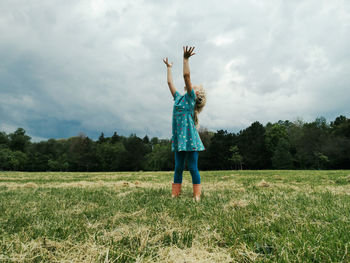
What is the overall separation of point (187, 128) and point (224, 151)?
48.4 metres

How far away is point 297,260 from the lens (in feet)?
4.70

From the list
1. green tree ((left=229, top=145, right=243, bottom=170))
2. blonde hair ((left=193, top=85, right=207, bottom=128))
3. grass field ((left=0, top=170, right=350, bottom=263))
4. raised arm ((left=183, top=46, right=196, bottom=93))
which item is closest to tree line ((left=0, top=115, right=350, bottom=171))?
green tree ((left=229, top=145, right=243, bottom=170))

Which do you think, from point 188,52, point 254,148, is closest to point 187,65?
point 188,52

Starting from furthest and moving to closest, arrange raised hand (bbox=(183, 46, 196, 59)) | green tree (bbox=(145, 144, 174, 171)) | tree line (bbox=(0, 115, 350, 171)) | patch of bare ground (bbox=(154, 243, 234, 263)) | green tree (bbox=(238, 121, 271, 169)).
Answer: green tree (bbox=(145, 144, 174, 171)) → green tree (bbox=(238, 121, 271, 169)) → tree line (bbox=(0, 115, 350, 171)) → raised hand (bbox=(183, 46, 196, 59)) → patch of bare ground (bbox=(154, 243, 234, 263))

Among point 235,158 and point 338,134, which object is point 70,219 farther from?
point 338,134

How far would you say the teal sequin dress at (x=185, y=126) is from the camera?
13.4 ft

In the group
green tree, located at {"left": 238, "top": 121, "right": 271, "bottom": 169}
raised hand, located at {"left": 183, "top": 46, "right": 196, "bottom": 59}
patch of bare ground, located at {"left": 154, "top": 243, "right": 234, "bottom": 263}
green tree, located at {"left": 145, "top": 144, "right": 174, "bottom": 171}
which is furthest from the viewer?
green tree, located at {"left": 145, "top": 144, "right": 174, "bottom": 171}

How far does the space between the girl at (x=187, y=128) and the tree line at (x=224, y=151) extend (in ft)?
146

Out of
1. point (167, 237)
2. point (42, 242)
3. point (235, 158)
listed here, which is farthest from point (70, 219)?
point (235, 158)

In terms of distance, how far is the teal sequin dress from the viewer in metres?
4.09

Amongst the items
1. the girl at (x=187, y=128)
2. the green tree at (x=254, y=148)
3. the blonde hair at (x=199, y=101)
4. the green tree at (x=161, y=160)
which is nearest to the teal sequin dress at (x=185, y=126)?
the girl at (x=187, y=128)

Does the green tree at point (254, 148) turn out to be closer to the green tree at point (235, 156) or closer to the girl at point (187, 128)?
the green tree at point (235, 156)

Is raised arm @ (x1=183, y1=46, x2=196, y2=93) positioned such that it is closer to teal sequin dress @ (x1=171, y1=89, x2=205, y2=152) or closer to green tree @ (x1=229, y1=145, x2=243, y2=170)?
teal sequin dress @ (x1=171, y1=89, x2=205, y2=152)

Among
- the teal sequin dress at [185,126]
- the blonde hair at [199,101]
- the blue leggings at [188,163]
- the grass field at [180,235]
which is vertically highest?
the blonde hair at [199,101]
